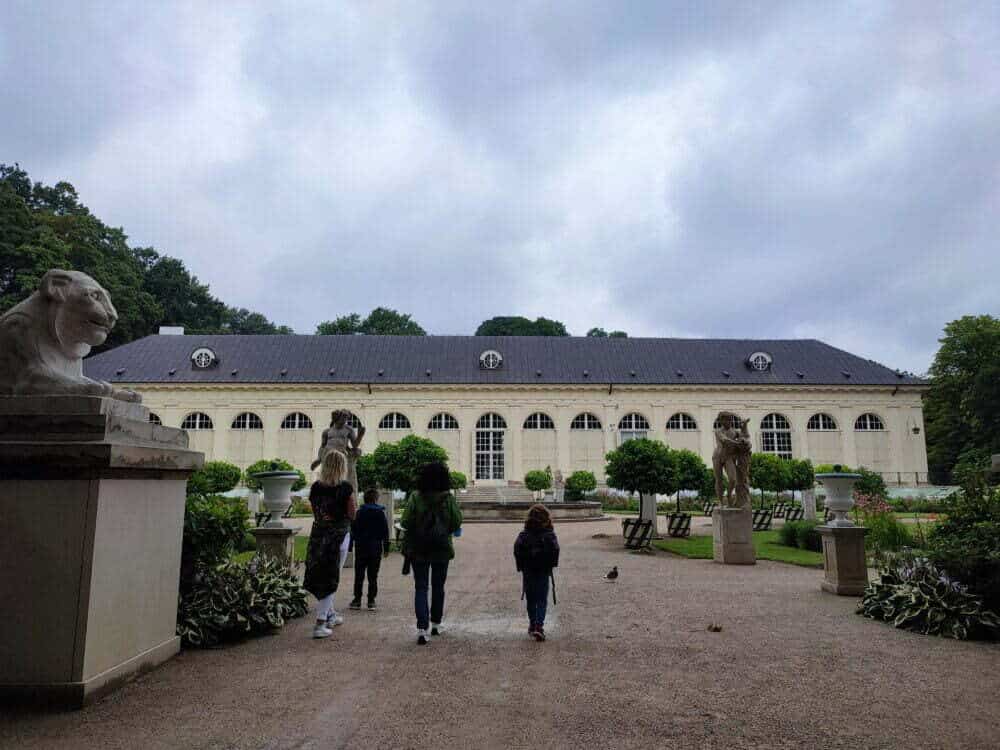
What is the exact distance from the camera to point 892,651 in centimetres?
560

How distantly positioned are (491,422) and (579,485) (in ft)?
28.2

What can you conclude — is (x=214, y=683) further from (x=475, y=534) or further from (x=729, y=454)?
(x=475, y=534)

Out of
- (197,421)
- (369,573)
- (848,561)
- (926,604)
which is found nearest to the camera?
(926,604)

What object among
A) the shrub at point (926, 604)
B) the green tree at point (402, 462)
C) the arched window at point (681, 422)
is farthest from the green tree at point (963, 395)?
the shrub at point (926, 604)

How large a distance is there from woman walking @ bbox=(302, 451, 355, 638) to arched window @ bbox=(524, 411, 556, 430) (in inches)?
1233

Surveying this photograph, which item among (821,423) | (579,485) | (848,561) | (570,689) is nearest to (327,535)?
(570,689)

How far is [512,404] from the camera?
37344 millimetres

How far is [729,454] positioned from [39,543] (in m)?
11.9

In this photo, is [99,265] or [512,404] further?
[99,265]

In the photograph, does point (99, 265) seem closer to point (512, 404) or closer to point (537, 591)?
point (512, 404)

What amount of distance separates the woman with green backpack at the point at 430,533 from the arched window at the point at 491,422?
31.2 meters

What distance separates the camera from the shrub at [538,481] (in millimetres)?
32031

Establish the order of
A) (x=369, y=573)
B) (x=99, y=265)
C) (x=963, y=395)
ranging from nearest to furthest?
(x=369, y=573), (x=963, y=395), (x=99, y=265)

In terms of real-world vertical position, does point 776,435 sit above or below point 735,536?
above
